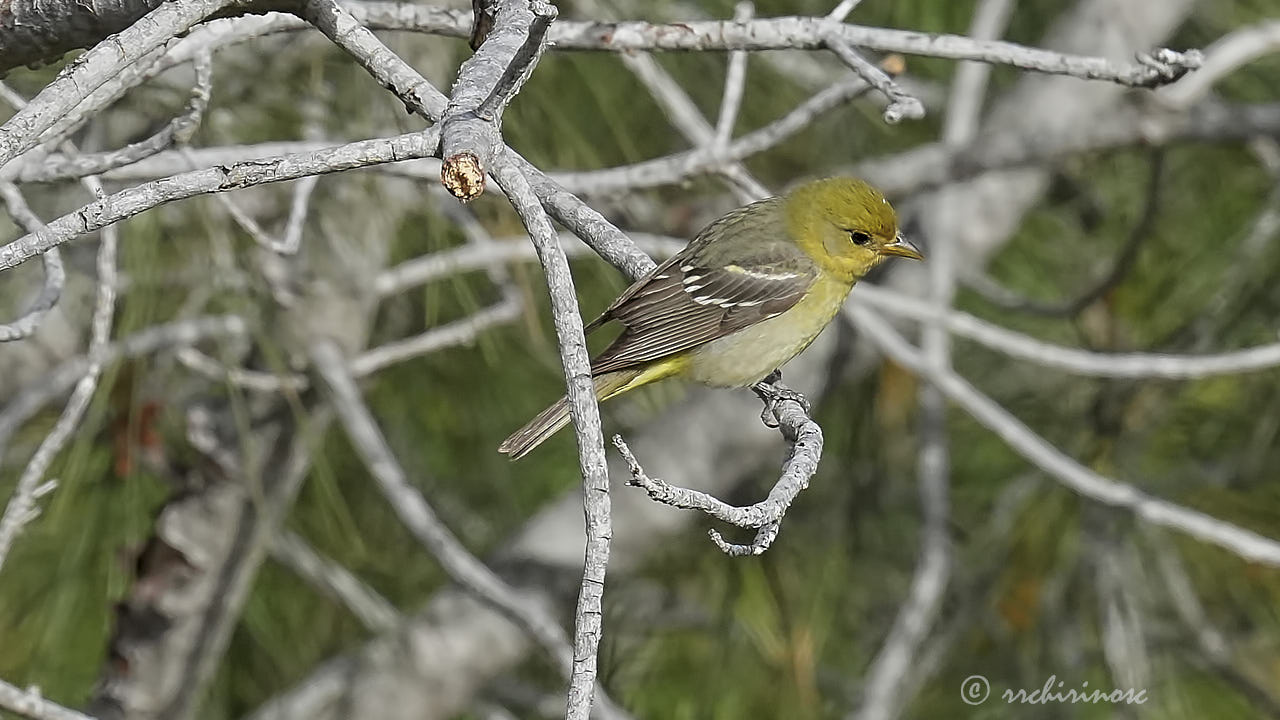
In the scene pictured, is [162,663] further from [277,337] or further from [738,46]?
[738,46]

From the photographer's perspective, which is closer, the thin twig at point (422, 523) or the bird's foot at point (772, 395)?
the bird's foot at point (772, 395)

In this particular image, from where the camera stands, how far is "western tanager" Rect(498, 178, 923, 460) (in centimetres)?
274

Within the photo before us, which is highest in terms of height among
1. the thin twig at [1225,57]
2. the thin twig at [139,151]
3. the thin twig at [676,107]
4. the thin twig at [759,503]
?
the thin twig at [1225,57]

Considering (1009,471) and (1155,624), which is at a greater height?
(1009,471)

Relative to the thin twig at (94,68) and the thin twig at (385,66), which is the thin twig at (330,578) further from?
the thin twig at (94,68)

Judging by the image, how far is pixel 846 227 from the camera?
2936 mm

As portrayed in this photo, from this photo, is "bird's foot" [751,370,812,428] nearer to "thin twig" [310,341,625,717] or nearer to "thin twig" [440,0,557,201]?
"thin twig" [310,341,625,717]

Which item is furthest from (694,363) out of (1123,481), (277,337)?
(1123,481)

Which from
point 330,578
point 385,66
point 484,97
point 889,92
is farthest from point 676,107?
point 484,97

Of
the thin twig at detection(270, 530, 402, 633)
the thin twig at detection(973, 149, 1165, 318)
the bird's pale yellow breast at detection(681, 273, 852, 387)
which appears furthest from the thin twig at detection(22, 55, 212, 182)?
the thin twig at detection(973, 149, 1165, 318)

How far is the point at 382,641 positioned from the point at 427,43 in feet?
4.48

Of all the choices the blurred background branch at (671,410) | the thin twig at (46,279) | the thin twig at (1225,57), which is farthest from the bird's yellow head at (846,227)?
the thin twig at (46,279)

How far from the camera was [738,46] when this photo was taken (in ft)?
6.57

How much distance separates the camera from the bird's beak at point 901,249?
2900 mm
